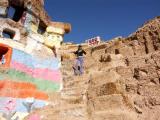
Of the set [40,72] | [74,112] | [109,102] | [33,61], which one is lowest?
[74,112]

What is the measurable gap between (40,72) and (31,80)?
3.81 feet

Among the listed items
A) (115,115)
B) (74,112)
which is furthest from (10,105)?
(115,115)

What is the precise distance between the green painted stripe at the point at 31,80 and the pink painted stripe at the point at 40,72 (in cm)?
35

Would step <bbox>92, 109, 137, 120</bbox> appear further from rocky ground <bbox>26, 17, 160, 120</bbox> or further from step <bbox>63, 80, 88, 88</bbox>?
step <bbox>63, 80, 88, 88</bbox>

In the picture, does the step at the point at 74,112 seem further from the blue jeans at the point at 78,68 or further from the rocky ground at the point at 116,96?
the blue jeans at the point at 78,68

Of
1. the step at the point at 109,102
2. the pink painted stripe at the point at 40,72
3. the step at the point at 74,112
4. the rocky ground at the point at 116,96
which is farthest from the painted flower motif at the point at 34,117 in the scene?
the pink painted stripe at the point at 40,72

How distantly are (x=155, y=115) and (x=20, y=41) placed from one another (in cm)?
1359

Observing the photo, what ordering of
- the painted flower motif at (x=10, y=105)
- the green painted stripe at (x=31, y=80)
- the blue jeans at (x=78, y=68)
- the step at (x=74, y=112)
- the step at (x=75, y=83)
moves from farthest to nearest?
the green painted stripe at (x=31, y=80), the blue jeans at (x=78, y=68), the painted flower motif at (x=10, y=105), the step at (x=75, y=83), the step at (x=74, y=112)

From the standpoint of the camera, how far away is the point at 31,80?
1802 centimetres

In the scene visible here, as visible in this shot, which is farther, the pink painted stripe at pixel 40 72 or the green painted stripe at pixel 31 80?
the pink painted stripe at pixel 40 72

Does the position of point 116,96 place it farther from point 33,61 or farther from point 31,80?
point 33,61

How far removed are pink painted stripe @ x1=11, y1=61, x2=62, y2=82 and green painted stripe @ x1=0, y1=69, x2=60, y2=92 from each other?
35cm

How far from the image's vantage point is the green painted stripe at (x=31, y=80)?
16406mm

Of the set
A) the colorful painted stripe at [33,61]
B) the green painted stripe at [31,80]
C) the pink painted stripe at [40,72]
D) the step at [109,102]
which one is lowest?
the step at [109,102]
